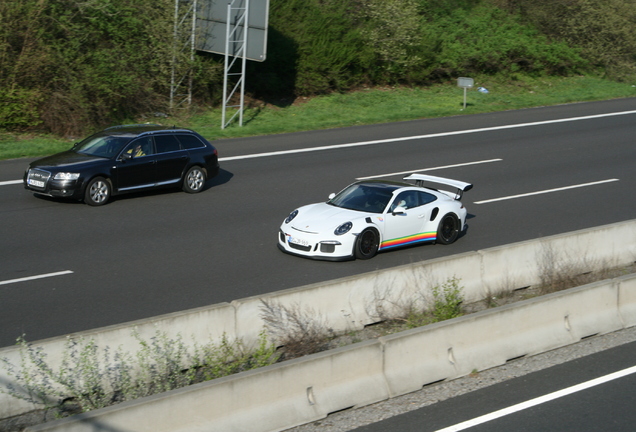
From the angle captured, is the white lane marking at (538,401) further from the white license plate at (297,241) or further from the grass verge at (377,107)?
the grass verge at (377,107)

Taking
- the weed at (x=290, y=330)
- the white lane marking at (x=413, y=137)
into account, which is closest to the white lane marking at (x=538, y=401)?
the weed at (x=290, y=330)

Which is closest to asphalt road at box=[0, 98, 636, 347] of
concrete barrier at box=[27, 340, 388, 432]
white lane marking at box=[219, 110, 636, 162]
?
white lane marking at box=[219, 110, 636, 162]

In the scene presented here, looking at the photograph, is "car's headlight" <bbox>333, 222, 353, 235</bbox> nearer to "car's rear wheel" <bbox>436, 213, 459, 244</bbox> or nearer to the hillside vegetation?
"car's rear wheel" <bbox>436, 213, 459, 244</bbox>

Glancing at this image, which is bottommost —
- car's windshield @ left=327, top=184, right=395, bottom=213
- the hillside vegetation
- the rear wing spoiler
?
car's windshield @ left=327, top=184, right=395, bottom=213

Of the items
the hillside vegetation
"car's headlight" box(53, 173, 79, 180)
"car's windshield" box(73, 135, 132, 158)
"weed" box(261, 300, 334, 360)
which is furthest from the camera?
the hillside vegetation

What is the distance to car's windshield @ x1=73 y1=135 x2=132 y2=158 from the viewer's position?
16.8m

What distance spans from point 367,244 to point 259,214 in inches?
144

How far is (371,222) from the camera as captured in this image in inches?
528

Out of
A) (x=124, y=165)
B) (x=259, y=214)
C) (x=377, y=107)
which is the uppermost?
(x=377, y=107)

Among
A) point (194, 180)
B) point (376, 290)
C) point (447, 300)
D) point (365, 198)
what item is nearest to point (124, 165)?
point (194, 180)

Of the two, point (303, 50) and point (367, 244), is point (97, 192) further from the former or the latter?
point (303, 50)

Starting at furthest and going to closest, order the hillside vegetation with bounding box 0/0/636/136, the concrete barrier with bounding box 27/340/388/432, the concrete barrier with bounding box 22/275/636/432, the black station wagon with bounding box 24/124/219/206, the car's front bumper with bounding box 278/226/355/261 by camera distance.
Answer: the hillside vegetation with bounding box 0/0/636/136, the black station wagon with bounding box 24/124/219/206, the car's front bumper with bounding box 278/226/355/261, the concrete barrier with bounding box 22/275/636/432, the concrete barrier with bounding box 27/340/388/432

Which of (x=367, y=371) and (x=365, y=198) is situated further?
(x=365, y=198)

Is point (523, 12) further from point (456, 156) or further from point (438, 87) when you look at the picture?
point (456, 156)
